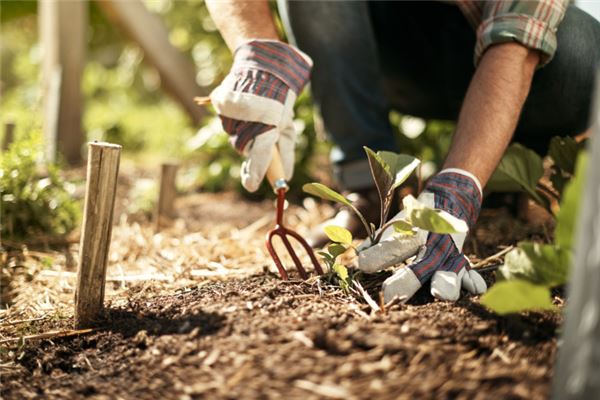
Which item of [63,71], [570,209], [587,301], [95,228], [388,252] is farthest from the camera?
[63,71]

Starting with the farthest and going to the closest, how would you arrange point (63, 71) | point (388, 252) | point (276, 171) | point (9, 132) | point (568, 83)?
point (63, 71) < point (9, 132) < point (568, 83) < point (276, 171) < point (388, 252)

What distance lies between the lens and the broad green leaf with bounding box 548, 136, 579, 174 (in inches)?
62.0

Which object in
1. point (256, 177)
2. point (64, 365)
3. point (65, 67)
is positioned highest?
point (65, 67)

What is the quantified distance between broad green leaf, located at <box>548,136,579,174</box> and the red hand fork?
2.22 ft

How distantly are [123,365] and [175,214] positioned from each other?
57.0 inches

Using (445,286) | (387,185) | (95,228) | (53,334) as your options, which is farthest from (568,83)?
(53,334)

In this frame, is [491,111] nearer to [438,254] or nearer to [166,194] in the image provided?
[438,254]

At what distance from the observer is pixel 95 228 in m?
1.17

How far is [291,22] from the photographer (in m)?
2.00

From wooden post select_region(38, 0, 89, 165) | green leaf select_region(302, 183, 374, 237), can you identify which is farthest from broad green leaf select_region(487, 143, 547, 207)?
wooden post select_region(38, 0, 89, 165)

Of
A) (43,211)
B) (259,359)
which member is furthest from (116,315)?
(43,211)

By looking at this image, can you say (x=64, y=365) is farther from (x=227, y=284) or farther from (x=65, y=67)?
(x=65, y=67)

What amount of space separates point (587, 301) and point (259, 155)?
34.9 inches

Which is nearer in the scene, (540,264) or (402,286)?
(540,264)
